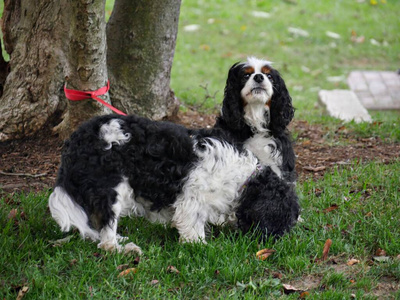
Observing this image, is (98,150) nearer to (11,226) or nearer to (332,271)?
(11,226)

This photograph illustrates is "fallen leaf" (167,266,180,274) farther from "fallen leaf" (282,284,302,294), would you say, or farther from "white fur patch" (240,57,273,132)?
"white fur patch" (240,57,273,132)

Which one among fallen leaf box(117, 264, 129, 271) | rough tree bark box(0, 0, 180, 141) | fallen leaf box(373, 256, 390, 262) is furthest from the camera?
rough tree bark box(0, 0, 180, 141)

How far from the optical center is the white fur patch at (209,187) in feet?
12.8

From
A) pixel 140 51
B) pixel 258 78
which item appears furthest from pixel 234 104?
pixel 140 51

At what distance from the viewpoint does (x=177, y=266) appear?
12.1 ft

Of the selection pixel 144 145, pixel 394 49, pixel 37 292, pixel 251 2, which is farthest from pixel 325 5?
pixel 37 292

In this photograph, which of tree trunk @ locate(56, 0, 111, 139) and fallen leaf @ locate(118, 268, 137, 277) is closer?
fallen leaf @ locate(118, 268, 137, 277)

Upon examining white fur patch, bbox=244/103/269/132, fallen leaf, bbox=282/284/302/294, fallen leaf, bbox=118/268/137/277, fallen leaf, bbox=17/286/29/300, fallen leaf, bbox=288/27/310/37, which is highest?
white fur patch, bbox=244/103/269/132

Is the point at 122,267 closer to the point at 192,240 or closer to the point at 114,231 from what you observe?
the point at 114,231

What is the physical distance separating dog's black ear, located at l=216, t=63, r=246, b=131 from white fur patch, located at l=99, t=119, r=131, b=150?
2.67 feet

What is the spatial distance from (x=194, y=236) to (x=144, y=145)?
0.74 meters

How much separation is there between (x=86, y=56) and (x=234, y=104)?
1.43 m

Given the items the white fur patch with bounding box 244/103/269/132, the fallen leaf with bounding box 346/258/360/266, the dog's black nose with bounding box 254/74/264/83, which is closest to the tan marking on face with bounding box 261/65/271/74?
the dog's black nose with bounding box 254/74/264/83

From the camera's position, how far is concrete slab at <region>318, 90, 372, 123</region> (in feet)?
24.9
